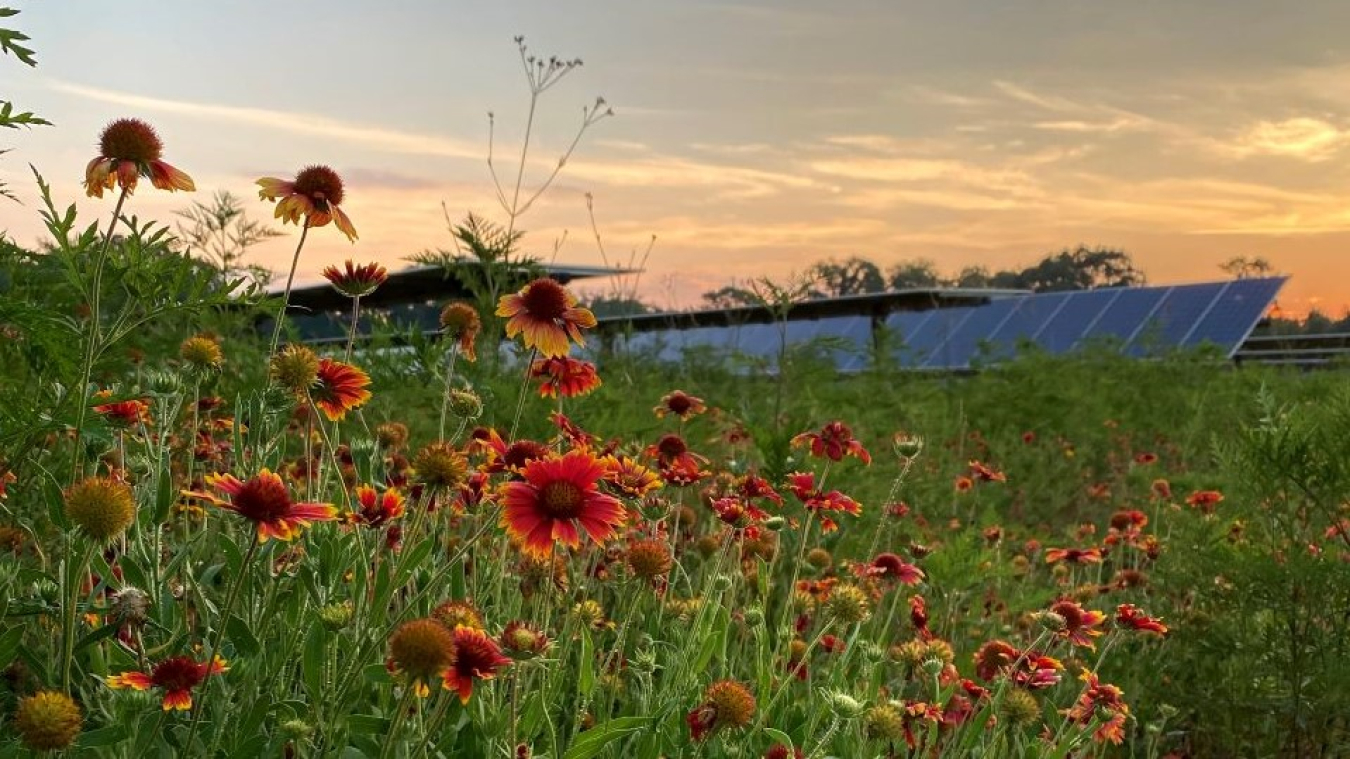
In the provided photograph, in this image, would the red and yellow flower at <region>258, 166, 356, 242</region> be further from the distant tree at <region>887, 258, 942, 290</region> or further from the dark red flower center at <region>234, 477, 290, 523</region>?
the distant tree at <region>887, 258, 942, 290</region>

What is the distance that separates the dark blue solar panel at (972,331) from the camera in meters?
23.7

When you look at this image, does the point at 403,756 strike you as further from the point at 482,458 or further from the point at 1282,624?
the point at 1282,624

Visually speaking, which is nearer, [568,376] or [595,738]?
[595,738]

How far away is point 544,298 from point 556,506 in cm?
60

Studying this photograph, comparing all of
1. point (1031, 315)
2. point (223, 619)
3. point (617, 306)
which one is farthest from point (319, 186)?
point (1031, 315)

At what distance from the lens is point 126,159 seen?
209 cm

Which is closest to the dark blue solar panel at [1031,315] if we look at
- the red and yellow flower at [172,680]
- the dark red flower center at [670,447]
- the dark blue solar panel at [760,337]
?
the dark blue solar panel at [760,337]

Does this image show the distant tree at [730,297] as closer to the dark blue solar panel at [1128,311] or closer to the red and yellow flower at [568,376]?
the red and yellow flower at [568,376]

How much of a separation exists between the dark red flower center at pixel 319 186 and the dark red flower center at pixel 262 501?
0.83 m

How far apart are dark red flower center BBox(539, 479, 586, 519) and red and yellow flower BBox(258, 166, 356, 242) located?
33.5 inches

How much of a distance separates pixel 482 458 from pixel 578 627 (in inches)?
43.3

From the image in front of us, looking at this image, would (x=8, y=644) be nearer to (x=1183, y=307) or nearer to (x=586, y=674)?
(x=586, y=674)

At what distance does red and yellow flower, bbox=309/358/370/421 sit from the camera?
7.18ft

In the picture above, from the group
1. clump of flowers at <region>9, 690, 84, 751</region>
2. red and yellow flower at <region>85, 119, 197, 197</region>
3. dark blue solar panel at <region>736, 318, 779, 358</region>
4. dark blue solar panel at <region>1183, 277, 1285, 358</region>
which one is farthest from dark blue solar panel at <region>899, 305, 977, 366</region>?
clump of flowers at <region>9, 690, 84, 751</region>
